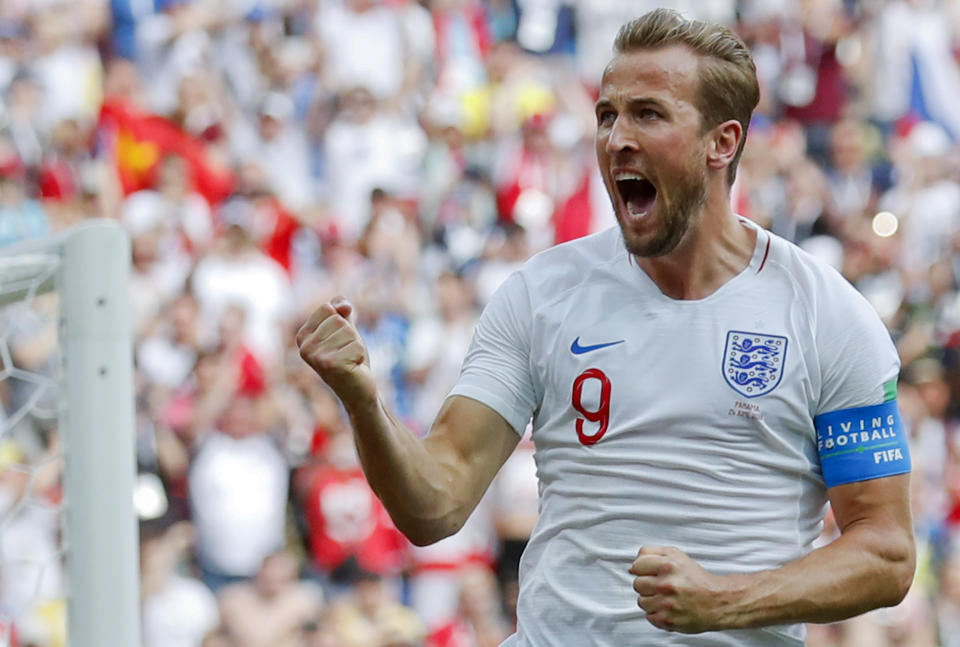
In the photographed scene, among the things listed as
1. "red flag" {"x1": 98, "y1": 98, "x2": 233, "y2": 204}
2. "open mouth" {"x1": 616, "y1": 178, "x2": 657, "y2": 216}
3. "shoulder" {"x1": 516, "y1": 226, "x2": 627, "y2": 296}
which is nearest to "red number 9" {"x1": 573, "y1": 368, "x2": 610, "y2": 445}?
"shoulder" {"x1": 516, "y1": 226, "x2": 627, "y2": 296}

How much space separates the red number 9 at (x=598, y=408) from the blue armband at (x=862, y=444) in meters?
0.47

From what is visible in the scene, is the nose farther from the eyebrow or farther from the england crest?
the england crest

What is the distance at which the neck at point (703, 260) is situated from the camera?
356 cm

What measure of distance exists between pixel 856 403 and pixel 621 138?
76 cm

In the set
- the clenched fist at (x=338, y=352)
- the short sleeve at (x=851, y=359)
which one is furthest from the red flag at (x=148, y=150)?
the short sleeve at (x=851, y=359)

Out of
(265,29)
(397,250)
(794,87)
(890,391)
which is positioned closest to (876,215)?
(794,87)

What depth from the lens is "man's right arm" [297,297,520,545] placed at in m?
3.16

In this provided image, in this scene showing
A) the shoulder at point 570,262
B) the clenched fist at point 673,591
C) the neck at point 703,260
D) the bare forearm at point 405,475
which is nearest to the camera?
the clenched fist at point 673,591

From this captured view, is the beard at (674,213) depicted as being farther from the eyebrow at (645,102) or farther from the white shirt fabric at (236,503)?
the white shirt fabric at (236,503)

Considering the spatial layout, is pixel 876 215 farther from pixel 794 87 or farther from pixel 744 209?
pixel 794 87

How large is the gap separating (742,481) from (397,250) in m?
7.53

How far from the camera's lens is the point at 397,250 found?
10797 mm

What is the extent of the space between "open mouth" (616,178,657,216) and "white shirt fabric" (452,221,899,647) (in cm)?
21

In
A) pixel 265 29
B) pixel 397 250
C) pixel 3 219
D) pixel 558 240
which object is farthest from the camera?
pixel 265 29
